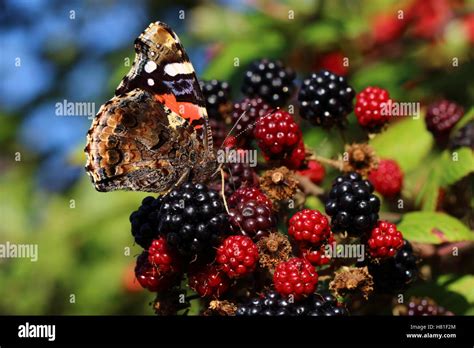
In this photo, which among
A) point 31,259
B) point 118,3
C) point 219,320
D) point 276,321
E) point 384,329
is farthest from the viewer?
point 118,3

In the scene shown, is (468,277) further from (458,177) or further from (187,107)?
(187,107)

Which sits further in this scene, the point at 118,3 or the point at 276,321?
the point at 118,3

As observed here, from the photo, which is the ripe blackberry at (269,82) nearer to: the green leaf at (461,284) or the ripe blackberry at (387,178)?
the ripe blackberry at (387,178)

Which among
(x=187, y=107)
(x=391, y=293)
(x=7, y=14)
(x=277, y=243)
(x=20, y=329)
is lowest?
(x=20, y=329)

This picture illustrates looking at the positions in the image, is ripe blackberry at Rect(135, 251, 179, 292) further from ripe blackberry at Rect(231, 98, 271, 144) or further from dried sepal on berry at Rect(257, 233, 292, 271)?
ripe blackberry at Rect(231, 98, 271, 144)

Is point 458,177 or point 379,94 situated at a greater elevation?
point 379,94

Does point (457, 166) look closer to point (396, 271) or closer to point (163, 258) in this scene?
point (396, 271)

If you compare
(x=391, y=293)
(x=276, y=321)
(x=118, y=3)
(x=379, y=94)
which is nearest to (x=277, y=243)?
(x=276, y=321)
